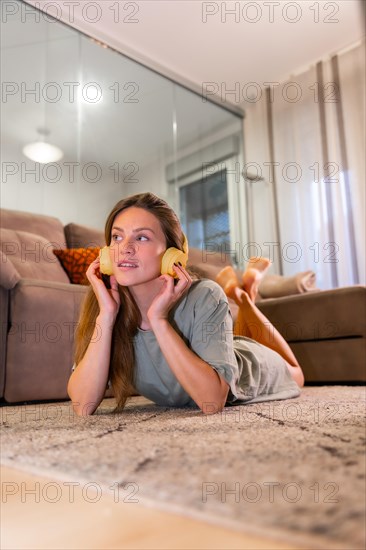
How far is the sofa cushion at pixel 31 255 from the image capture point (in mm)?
2262

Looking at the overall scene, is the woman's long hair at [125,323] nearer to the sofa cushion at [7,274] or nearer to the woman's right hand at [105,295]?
the woman's right hand at [105,295]

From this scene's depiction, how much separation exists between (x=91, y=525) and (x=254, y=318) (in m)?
1.67

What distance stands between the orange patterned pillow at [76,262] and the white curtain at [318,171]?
2.31 meters

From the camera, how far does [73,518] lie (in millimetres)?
463

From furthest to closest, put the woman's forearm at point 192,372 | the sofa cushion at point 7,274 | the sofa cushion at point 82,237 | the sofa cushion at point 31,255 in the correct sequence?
the sofa cushion at point 82,237
the sofa cushion at point 31,255
the sofa cushion at point 7,274
the woman's forearm at point 192,372

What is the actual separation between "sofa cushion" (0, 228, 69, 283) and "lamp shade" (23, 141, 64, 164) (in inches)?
41.0

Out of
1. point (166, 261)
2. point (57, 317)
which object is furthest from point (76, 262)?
point (166, 261)

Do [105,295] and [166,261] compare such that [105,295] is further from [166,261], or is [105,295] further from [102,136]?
[102,136]

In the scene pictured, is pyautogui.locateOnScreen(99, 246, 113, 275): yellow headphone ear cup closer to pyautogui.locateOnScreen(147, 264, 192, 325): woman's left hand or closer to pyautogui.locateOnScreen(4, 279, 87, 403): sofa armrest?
pyautogui.locateOnScreen(147, 264, 192, 325): woman's left hand

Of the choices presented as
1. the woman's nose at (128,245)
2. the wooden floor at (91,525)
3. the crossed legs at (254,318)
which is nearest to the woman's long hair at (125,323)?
the woman's nose at (128,245)

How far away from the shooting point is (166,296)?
114 centimetres

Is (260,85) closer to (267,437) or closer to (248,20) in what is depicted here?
(248,20)

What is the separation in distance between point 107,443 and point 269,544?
0.38 m

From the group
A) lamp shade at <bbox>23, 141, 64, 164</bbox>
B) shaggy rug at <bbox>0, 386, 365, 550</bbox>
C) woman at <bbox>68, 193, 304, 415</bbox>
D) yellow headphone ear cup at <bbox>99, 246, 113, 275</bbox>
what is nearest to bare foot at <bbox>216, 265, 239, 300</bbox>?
woman at <bbox>68, 193, 304, 415</bbox>
